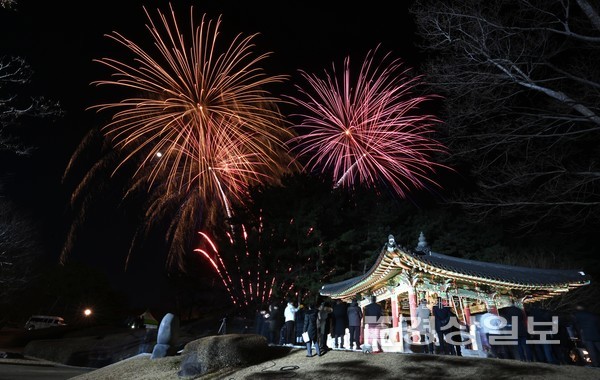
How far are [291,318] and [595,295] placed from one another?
18420 mm

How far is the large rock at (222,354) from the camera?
12.5 m

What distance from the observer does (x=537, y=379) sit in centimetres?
816

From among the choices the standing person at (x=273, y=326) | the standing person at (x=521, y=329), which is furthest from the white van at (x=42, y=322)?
the standing person at (x=521, y=329)

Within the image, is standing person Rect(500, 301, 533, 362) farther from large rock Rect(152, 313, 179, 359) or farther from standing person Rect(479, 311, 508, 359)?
large rock Rect(152, 313, 179, 359)

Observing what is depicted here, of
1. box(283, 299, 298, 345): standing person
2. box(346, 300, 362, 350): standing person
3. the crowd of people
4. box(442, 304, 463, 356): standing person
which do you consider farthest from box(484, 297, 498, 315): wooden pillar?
box(283, 299, 298, 345): standing person

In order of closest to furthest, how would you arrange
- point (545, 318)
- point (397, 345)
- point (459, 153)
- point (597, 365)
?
point (597, 365) → point (545, 318) → point (459, 153) → point (397, 345)

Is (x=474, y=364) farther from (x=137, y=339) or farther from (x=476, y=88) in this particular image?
(x=137, y=339)

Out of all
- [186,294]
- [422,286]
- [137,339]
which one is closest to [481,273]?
[422,286]

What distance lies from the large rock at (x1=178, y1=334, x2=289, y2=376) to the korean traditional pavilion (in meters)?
4.50

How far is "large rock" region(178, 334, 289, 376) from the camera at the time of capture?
1248 centimetres

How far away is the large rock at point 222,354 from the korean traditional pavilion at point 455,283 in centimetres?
450

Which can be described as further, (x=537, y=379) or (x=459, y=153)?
(x=459, y=153)

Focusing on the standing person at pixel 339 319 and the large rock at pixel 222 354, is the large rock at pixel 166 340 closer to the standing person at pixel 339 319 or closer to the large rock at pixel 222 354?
the large rock at pixel 222 354

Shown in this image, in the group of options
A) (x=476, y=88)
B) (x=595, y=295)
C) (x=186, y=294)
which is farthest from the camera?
(x=186, y=294)
